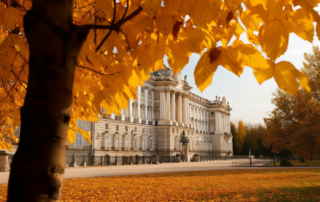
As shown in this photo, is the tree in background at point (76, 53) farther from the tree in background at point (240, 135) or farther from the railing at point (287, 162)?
the tree in background at point (240, 135)

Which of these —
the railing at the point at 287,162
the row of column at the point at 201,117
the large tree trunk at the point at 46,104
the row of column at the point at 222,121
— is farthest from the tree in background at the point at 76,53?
the row of column at the point at 222,121

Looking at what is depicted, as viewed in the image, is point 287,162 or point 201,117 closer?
point 287,162

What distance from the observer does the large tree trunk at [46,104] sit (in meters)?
1.72

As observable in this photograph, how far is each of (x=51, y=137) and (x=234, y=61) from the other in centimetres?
115

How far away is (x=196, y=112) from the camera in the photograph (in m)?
92.3

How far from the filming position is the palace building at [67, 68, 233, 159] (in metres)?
48.9

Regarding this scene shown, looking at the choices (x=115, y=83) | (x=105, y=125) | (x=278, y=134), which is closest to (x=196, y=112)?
(x=105, y=125)

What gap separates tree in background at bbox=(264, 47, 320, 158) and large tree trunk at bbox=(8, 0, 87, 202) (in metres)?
27.6

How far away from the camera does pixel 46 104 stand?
1788 millimetres

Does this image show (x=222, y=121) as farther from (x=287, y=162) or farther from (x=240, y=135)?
(x=287, y=162)

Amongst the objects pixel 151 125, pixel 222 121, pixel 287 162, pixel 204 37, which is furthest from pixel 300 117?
pixel 222 121

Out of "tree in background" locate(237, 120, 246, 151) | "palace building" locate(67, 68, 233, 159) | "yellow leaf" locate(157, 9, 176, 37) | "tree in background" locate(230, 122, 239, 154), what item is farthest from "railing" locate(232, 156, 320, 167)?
"tree in background" locate(230, 122, 239, 154)

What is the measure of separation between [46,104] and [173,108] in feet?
218

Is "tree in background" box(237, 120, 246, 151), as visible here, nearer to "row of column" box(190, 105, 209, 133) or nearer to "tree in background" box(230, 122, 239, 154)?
"tree in background" box(230, 122, 239, 154)
